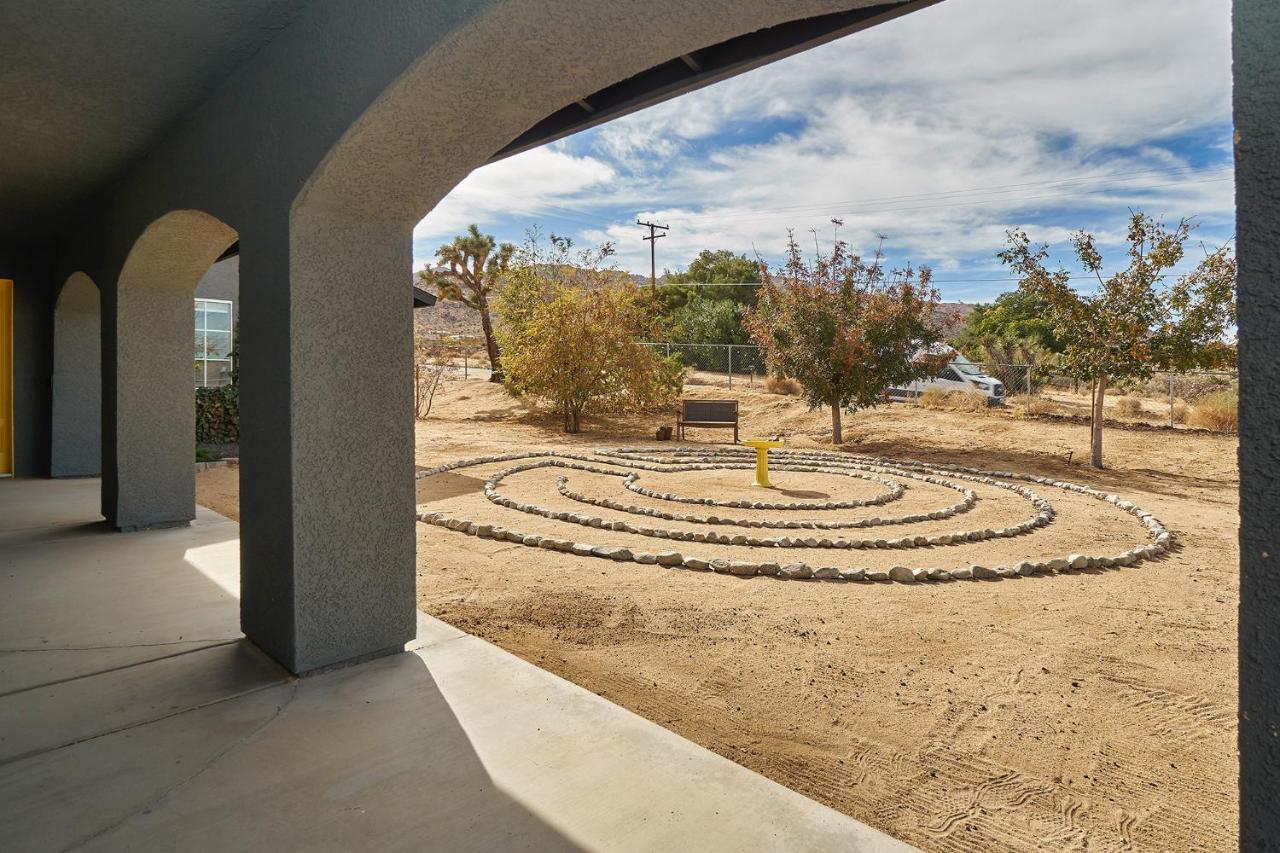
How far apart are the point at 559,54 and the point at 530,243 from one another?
645 inches

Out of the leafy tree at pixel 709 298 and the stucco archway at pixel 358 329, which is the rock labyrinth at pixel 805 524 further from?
the leafy tree at pixel 709 298

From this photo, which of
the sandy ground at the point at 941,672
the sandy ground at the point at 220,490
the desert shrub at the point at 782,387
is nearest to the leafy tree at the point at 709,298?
the desert shrub at the point at 782,387

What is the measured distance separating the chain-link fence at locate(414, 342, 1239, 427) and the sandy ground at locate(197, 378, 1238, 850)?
744cm

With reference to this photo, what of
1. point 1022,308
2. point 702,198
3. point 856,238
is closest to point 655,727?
point 856,238

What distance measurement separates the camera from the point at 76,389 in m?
7.77

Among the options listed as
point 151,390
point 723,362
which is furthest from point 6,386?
point 723,362

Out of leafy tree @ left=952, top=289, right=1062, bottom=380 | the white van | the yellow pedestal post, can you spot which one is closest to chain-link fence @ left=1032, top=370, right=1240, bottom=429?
the white van

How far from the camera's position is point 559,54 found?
213 centimetres

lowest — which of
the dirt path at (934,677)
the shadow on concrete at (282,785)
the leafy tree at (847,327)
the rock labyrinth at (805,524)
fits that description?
the dirt path at (934,677)

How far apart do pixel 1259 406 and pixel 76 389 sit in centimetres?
974

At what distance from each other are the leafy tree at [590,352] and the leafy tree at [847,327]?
3.12 metres

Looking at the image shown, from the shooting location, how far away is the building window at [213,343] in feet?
37.0

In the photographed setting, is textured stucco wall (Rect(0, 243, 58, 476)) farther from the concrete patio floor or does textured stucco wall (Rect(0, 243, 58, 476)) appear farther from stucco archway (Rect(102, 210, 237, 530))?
the concrete patio floor

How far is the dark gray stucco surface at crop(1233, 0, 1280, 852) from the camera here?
0.96m
